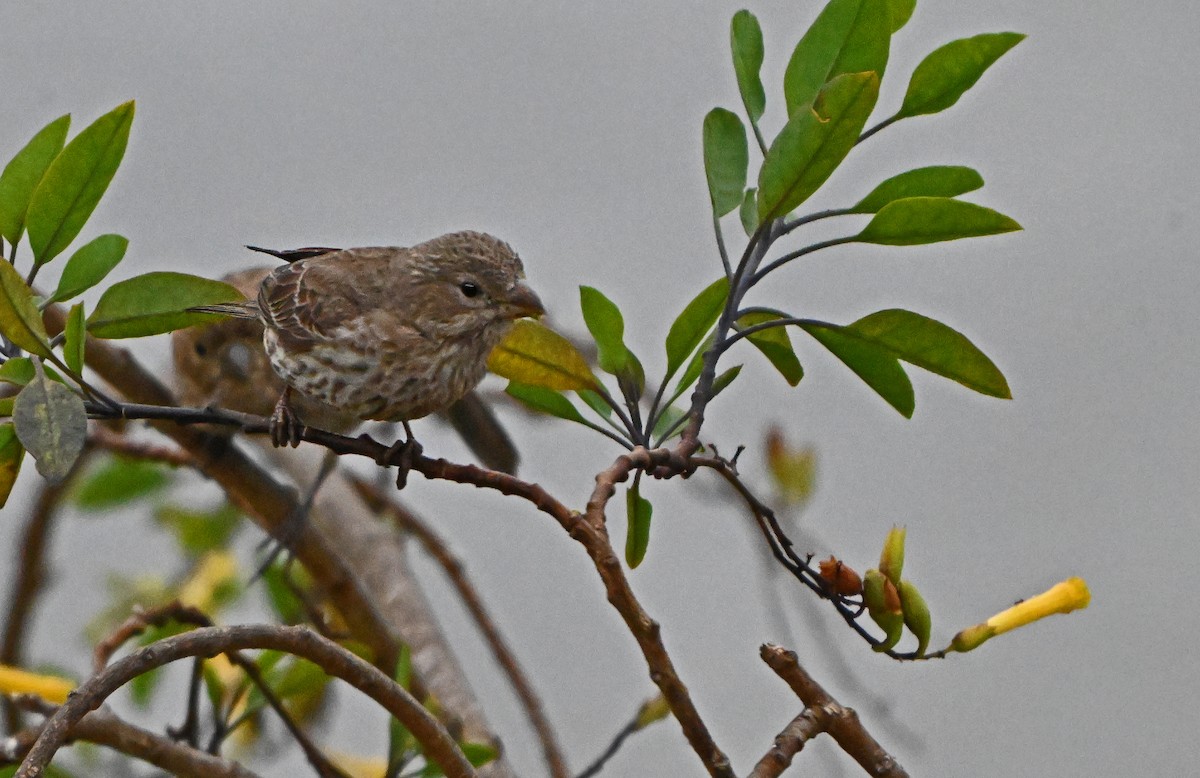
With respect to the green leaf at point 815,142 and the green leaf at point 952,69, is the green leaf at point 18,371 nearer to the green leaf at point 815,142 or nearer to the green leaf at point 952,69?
the green leaf at point 815,142

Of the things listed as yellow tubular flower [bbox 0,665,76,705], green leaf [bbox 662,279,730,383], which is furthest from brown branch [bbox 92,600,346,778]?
green leaf [bbox 662,279,730,383]

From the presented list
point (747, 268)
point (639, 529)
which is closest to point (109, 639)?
point (639, 529)

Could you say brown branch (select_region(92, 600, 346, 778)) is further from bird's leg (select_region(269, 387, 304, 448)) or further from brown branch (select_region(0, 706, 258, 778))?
bird's leg (select_region(269, 387, 304, 448))

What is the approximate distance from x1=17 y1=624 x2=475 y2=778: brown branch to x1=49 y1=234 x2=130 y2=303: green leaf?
1.23 feet

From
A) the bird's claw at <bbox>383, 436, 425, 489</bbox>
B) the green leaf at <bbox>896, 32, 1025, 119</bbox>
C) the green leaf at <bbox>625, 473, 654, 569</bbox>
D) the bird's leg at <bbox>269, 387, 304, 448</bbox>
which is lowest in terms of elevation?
the green leaf at <bbox>625, 473, 654, 569</bbox>

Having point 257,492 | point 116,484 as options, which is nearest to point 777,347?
point 257,492

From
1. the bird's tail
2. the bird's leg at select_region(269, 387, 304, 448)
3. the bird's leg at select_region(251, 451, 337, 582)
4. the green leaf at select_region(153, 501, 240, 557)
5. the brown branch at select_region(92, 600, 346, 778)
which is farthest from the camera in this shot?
the green leaf at select_region(153, 501, 240, 557)

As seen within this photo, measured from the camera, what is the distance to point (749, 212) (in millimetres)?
1252

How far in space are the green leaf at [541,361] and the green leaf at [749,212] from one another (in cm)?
20

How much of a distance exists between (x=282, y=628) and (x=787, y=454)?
1076 mm

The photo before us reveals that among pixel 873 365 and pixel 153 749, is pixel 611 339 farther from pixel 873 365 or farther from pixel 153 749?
pixel 153 749

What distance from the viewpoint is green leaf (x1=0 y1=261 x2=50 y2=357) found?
1.10 m

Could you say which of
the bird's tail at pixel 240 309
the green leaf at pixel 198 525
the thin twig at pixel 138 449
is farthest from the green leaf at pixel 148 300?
the green leaf at pixel 198 525

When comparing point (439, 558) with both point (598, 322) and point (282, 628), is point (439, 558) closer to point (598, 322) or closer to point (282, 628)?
point (598, 322)
